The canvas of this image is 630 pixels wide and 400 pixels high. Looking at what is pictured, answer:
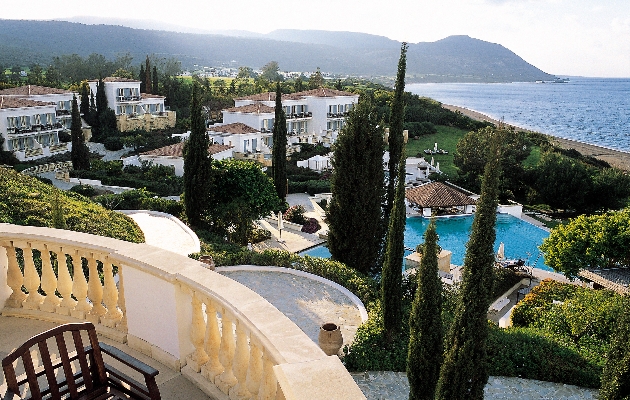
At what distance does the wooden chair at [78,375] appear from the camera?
299 cm

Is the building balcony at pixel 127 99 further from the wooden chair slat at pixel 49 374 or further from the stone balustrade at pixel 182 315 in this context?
the wooden chair slat at pixel 49 374

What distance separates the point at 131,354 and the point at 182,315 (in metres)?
0.87

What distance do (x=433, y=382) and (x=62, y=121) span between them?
1994 inches

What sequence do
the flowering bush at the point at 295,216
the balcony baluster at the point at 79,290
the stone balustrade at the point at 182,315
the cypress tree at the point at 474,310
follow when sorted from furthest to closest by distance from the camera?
the flowering bush at the point at 295,216
the cypress tree at the point at 474,310
the balcony baluster at the point at 79,290
the stone balustrade at the point at 182,315

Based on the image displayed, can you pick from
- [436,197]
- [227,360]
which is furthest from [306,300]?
[436,197]

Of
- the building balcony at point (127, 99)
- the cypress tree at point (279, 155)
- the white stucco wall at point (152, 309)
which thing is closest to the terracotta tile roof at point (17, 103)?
the building balcony at point (127, 99)

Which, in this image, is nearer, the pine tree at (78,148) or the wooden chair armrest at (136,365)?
the wooden chair armrest at (136,365)

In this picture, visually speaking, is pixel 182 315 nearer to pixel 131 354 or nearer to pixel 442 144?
pixel 131 354

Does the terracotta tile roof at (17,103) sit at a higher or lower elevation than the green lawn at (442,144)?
higher

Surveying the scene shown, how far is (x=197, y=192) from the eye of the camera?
21.2m

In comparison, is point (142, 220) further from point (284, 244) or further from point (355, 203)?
point (355, 203)

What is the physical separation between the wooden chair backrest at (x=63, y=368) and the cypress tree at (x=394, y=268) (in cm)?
902

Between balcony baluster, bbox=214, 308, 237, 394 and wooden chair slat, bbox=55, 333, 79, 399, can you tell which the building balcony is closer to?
balcony baluster, bbox=214, 308, 237, 394

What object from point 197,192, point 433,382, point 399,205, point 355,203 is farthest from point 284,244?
point 433,382
